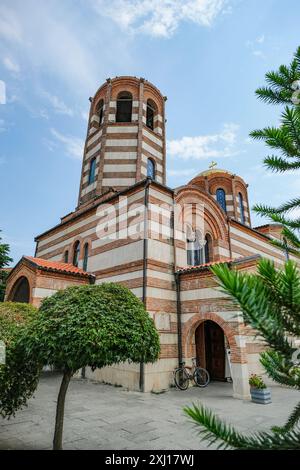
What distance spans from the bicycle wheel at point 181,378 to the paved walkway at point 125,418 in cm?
29

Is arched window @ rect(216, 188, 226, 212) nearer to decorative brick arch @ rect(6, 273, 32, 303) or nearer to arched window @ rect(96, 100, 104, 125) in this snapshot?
arched window @ rect(96, 100, 104, 125)

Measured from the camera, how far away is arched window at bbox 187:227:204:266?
13282 mm

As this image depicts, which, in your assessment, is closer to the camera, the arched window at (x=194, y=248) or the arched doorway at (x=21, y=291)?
the arched doorway at (x=21, y=291)

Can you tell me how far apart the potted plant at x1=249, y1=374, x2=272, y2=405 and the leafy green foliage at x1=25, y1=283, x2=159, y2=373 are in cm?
534

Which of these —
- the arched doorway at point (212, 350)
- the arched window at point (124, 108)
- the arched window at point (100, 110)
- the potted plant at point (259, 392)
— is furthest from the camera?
the arched window at point (100, 110)

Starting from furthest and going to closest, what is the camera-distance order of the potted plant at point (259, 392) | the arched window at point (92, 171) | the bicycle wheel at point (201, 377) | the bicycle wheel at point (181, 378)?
the arched window at point (92, 171) → the bicycle wheel at point (201, 377) → the bicycle wheel at point (181, 378) → the potted plant at point (259, 392)

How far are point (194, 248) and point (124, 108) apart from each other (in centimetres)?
1067

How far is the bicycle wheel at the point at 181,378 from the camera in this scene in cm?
1023

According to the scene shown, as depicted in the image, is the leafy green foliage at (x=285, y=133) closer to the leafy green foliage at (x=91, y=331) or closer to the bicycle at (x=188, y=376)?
the leafy green foliage at (x=91, y=331)

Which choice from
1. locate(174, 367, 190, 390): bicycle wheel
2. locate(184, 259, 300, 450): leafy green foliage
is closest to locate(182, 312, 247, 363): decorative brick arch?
locate(174, 367, 190, 390): bicycle wheel

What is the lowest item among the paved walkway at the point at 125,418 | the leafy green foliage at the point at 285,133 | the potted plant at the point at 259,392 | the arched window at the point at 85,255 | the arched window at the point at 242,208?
the paved walkway at the point at 125,418

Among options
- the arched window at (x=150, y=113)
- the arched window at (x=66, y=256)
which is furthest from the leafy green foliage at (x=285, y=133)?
the arched window at (x=150, y=113)

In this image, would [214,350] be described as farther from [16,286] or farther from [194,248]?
[16,286]
